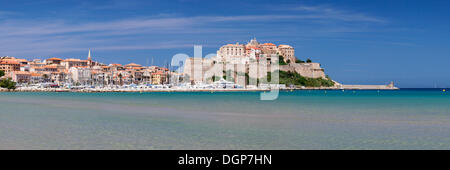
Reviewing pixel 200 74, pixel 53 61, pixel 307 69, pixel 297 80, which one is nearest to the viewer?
pixel 200 74

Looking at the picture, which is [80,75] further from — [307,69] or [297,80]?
[307,69]

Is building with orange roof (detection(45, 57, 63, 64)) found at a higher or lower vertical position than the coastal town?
higher

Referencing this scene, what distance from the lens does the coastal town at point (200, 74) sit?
239 feet

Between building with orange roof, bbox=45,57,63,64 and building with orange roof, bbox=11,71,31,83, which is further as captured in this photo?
building with orange roof, bbox=45,57,63,64

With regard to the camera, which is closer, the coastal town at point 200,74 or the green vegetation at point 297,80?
the coastal town at point 200,74

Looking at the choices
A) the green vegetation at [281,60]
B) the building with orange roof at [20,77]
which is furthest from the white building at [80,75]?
the green vegetation at [281,60]

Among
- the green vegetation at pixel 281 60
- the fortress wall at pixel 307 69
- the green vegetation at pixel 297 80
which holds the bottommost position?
the green vegetation at pixel 297 80

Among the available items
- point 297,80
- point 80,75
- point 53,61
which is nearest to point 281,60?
point 297,80

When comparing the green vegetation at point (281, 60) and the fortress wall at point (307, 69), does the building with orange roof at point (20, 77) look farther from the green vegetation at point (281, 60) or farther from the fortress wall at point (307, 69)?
the fortress wall at point (307, 69)

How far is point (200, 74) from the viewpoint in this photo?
78.7m

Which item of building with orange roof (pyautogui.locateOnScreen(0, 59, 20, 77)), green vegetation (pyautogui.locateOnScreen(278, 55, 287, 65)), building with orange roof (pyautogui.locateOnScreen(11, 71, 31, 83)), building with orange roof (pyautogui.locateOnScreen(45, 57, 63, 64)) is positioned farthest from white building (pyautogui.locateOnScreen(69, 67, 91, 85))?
green vegetation (pyautogui.locateOnScreen(278, 55, 287, 65))

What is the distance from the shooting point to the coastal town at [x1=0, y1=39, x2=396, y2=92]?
239 ft

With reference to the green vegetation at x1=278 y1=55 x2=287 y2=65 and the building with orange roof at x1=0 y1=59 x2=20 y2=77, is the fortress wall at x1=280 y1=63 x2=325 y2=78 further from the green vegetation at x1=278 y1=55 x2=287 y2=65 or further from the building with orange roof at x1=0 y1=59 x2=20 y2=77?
the building with orange roof at x1=0 y1=59 x2=20 y2=77
